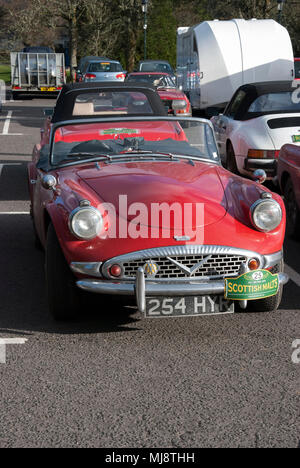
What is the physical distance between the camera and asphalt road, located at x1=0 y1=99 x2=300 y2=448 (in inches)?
149

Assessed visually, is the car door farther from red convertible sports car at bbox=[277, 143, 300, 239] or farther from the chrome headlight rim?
the chrome headlight rim

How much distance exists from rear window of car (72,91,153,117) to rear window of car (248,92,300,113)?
2034mm

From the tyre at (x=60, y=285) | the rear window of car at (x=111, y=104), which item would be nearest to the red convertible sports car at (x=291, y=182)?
the rear window of car at (x=111, y=104)

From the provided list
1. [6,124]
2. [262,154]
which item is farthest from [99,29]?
[262,154]

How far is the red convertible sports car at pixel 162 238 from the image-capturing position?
196 inches

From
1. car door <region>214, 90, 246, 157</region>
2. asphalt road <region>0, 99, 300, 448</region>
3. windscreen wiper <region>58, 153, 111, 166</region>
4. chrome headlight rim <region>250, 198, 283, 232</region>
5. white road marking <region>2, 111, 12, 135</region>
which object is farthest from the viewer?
white road marking <region>2, 111, 12, 135</region>

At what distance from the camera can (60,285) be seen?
521 cm

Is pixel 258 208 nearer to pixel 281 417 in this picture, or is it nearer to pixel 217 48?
pixel 281 417

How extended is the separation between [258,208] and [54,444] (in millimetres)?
2379

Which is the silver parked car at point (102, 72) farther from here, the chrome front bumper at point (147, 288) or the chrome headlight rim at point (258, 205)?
the chrome front bumper at point (147, 288)

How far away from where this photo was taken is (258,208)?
5.33 m

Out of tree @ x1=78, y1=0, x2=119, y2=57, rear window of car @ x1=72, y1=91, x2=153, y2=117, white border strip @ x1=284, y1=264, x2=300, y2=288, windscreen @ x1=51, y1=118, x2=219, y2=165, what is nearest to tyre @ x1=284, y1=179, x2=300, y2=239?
white border strip @ x1=284, y1=264, x2=300, y2=288

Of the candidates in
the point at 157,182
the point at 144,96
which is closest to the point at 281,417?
the point at 157,182

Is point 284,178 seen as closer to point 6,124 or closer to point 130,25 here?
point 6,124
